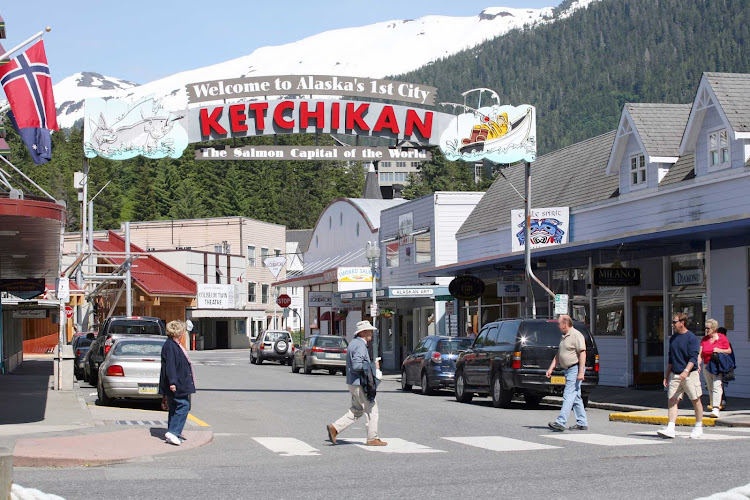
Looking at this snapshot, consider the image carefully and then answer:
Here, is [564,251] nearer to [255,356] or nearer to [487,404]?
[487,404]

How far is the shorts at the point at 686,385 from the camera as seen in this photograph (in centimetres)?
1541

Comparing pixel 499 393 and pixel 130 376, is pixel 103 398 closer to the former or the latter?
pixel 130 376

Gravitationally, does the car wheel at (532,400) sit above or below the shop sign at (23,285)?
below

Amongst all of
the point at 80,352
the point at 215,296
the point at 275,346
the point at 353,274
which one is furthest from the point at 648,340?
the point at 215,296

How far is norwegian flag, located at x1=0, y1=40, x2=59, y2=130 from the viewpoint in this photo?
18.1 m

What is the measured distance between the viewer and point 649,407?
2131 centimetres

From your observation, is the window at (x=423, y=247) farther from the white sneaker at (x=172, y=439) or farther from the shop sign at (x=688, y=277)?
the white sneaker at (x=172, y=439)

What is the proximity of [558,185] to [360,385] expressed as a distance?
22.0m

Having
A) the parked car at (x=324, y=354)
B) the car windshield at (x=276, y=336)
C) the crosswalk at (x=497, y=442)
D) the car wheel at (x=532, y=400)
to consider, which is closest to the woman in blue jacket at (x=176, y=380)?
the crosswalk at (x=497, y=442)

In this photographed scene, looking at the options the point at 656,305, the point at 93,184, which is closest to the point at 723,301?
the point at 656,305

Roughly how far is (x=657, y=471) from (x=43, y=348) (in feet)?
194

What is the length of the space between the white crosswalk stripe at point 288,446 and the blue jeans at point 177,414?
1228mm

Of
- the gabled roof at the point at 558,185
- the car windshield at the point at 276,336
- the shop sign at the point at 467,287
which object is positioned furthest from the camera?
the car windshield at the point at 276,336

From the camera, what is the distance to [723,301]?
2395cm
